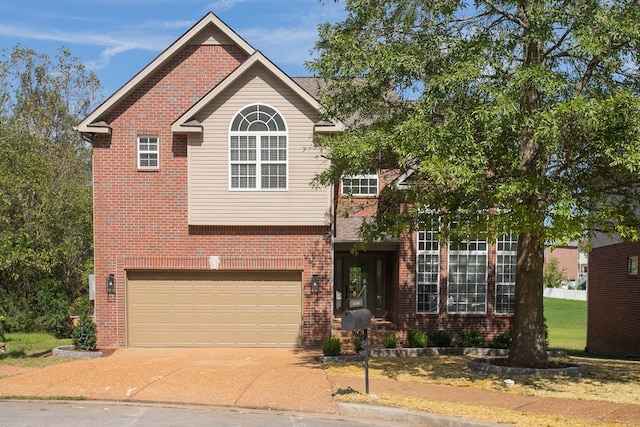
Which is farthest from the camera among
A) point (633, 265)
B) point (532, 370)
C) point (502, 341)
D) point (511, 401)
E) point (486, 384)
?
point (633, 265)

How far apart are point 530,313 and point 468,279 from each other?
205 inches

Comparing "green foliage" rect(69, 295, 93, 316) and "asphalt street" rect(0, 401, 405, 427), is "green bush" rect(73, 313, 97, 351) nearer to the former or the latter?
"green foliage" rect(69, 295, 93, 316)

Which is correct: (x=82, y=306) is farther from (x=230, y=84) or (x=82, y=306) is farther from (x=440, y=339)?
(x=440, y=339)

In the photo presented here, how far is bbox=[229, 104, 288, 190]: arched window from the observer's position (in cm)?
1847

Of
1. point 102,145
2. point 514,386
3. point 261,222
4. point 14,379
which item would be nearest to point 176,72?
point 102,145

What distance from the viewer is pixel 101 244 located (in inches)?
739

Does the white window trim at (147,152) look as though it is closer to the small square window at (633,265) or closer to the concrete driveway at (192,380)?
the concrete driveway at (192,380)

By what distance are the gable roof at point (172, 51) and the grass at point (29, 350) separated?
19.8 feet

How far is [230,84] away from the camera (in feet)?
60.1

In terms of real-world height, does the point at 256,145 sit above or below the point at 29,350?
above

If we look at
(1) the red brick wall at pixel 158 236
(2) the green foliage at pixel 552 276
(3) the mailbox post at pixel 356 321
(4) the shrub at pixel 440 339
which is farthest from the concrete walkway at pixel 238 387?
(2) the green foliage at pixel 552 276

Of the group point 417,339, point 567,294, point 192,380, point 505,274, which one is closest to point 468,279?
point 505,274

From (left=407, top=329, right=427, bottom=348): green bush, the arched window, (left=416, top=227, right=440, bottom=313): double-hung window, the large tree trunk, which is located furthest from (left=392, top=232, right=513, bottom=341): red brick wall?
the large tree trunk

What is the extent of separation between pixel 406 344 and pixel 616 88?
952cm
